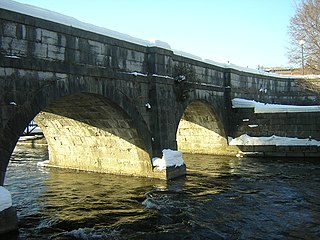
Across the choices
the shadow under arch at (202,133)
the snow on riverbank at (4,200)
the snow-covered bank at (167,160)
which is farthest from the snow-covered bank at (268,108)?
the snow on riverbank at (4,200)

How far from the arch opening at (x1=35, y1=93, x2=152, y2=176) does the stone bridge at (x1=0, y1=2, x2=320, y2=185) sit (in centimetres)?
4

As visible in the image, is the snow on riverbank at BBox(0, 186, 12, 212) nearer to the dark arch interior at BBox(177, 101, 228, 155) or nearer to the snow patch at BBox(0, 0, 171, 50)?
the snow patch at BBox(0, 0, 171, 50)

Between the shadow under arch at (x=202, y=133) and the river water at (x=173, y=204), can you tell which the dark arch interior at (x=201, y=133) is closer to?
the shadow under arch at (x=202, y=133)

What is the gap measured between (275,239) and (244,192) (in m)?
4.68

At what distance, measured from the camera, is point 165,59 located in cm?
1533

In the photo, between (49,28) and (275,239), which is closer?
(275,239)

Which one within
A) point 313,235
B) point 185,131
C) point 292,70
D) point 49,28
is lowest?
point 313,235

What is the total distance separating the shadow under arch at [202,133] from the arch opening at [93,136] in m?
7.99

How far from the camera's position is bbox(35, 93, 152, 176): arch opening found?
13.6 m

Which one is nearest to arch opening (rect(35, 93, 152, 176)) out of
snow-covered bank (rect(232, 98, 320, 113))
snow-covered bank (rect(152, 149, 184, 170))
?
snow-covered bank (rect(152, 149, 184, 170))

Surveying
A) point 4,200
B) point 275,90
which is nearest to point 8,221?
point 4,200

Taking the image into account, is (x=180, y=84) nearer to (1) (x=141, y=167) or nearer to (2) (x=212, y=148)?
(1) (x=141, y=167)

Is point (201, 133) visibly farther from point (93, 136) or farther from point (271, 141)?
point (93, 136)

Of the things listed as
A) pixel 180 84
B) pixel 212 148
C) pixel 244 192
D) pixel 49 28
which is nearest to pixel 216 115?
pixel 212 148
